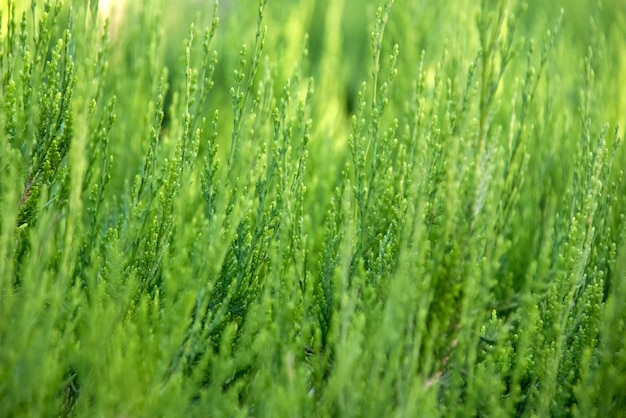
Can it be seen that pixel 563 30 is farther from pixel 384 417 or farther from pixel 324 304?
pixel 384 417

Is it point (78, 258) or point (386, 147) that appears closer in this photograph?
point (386, 147)

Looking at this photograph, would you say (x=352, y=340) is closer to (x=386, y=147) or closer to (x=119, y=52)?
(x=386, y=147)

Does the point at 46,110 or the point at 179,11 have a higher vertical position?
the point at 179,11

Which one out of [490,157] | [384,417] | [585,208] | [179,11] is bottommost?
[384,417]

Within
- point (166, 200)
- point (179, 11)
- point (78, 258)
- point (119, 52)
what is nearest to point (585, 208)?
point (166, 200)

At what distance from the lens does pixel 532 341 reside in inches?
73.1

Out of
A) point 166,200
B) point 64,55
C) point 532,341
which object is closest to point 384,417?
point 532,341

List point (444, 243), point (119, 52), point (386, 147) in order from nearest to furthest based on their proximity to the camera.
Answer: point (444, 243)
point (386, 147)
point (119, 52)

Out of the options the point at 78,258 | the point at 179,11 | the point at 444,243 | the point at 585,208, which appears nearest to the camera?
the point at 444,243

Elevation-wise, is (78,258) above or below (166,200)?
below

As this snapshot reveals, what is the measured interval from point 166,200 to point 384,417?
84cm

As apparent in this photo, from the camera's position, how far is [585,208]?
1.81m

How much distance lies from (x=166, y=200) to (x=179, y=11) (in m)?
3.23

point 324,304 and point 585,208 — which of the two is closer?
point 585,208
